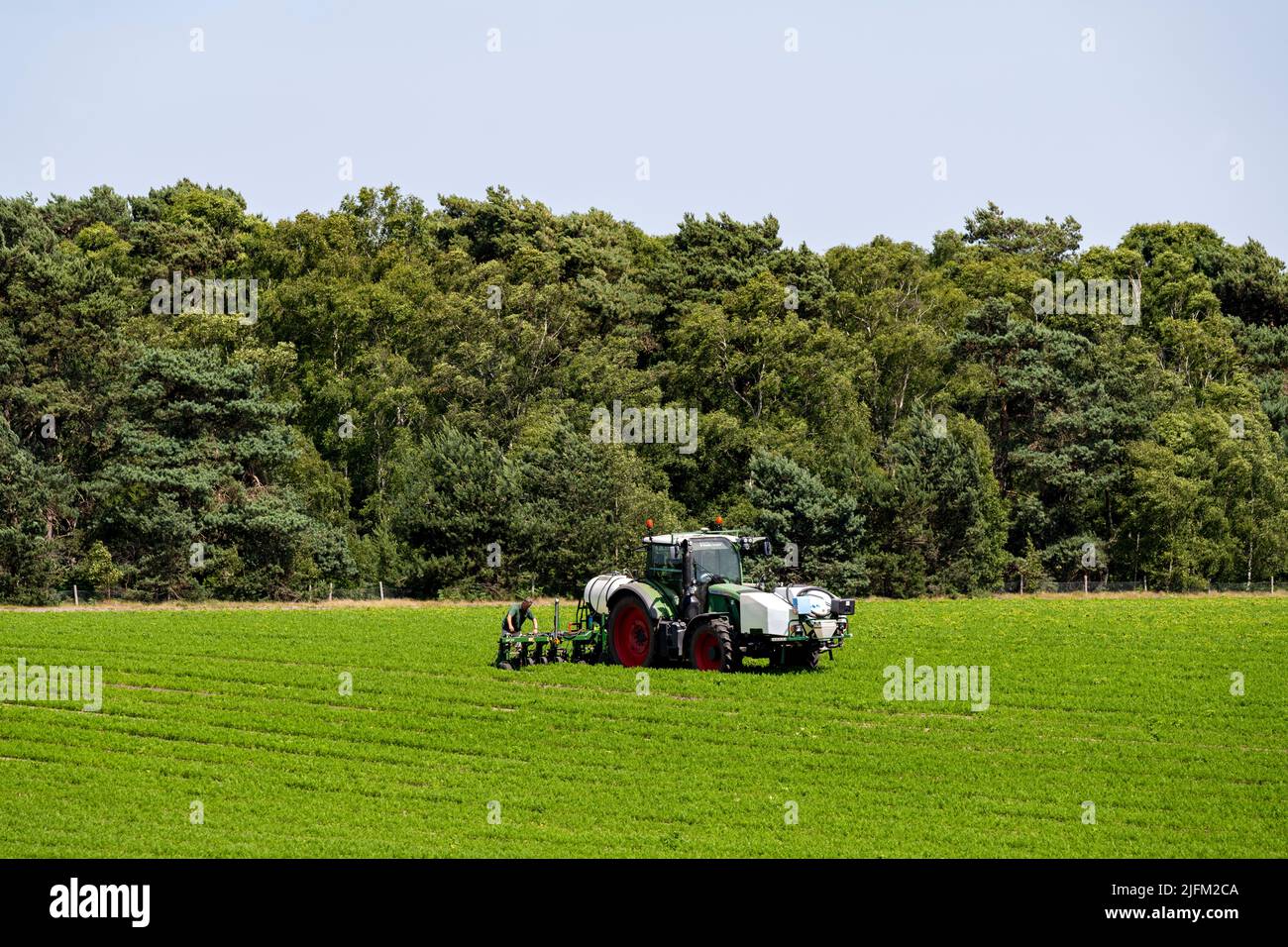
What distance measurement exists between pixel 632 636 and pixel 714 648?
2.23 m

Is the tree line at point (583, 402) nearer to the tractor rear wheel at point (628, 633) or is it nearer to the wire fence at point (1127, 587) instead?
the wire fence at point (1127, 587)

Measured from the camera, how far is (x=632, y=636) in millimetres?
29094

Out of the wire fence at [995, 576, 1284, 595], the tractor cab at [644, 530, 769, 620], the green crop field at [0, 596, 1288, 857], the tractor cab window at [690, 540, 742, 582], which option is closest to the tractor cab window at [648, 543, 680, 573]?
the tractor cab at [644, 530, 769, 620]

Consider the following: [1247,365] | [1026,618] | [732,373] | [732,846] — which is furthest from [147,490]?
[1247,365]

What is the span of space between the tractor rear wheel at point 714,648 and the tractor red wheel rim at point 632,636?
1.11 meters

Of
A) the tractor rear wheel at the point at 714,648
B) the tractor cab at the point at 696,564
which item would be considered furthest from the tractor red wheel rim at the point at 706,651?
the tractor cab at the point at 696,564

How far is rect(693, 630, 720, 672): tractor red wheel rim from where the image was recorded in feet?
90.1

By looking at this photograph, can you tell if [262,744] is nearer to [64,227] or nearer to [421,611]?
[421,611]

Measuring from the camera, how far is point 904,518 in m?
60.5

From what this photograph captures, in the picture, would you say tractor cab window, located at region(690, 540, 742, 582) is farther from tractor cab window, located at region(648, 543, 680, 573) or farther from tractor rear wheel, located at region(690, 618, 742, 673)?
tractor rear wheel, located at region(690, 618, 742, 673)

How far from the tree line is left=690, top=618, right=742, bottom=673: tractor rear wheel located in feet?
93.3

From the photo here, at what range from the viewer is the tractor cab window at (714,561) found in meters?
28.2

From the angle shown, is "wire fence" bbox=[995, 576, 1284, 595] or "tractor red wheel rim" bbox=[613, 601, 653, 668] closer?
"tractor red wheel rim" bbox=[613, 601, 653, 668]

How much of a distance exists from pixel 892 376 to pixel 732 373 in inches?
318
